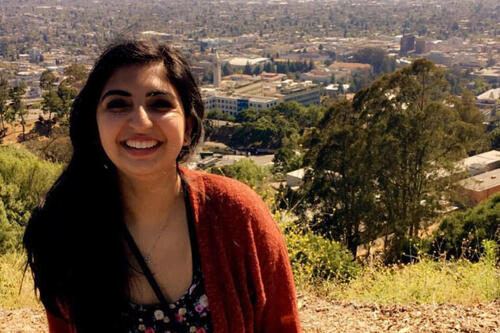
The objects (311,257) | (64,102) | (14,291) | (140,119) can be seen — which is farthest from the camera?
(64,102)

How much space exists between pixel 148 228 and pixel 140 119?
0.25 m

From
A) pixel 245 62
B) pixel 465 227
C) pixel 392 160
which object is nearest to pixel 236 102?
pixel 245 62

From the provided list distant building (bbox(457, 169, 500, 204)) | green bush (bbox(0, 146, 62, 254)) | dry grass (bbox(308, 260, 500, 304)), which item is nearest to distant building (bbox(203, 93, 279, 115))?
distant building (bbox(457, 169, 500, 204))

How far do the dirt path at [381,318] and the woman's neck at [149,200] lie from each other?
1.39 metres

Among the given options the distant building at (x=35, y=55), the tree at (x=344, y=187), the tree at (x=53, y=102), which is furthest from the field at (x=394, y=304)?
the distant building at (x=35, y=55)

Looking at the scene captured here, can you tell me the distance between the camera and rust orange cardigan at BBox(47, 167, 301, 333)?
41.5 inches

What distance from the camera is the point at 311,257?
3.68 meters

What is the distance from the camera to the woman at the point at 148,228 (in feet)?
3.42

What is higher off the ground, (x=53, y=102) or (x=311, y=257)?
(x=311, y=257)

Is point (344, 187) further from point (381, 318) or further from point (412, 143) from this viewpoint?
point (381, 318)

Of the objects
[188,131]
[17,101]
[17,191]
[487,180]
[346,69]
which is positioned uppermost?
[188,131]

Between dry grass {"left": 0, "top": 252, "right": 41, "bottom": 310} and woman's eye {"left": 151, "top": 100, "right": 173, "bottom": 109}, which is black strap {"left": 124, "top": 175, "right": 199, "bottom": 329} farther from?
dry grass {"left": 0, "top": 252, "right": 41, "bottom": 310}

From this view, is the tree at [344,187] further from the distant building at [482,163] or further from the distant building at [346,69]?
the distant building at [346,69]

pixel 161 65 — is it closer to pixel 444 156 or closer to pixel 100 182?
pixel 100 182
